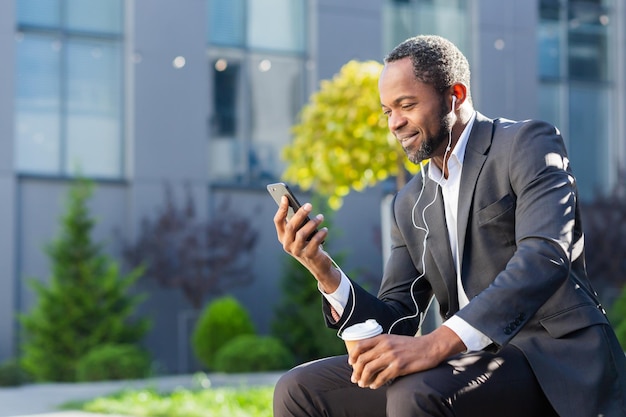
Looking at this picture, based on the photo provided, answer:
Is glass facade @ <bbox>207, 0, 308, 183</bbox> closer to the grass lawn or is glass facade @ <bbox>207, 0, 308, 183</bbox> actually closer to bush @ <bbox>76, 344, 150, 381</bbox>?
bush @ <bbox>76, 344, 150, 381</bbox>

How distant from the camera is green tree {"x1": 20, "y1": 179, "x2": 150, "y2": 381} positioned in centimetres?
1552

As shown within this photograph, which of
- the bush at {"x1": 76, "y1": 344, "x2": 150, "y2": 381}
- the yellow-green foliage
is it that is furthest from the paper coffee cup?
the bush at {"x1": 76, "y1": 344, "x2": 150, "y2": 381}

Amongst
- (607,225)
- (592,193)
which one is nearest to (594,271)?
(607,225)

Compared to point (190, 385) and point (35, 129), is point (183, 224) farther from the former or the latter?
point (190, 385)

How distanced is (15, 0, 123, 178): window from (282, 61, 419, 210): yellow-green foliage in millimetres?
6733

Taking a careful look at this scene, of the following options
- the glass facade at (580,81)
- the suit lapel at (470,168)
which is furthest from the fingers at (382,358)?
the glass facade at (580,81)

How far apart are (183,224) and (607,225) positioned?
799 cm

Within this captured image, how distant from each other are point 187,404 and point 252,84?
396 inches

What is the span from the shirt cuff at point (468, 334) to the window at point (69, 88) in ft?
46.9

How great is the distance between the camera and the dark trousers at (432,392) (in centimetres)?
277

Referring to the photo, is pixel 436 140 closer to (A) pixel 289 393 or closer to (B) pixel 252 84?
(A) pixel 289 393

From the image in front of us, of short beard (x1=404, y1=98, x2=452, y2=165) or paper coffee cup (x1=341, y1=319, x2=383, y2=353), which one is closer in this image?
paper coffee cup (x1=341, y1=319, x2=383, y2=353)

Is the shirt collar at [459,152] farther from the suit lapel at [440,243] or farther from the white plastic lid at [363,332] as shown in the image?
the white plastic lid at [363,332]

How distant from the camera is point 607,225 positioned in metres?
→ 19.7
